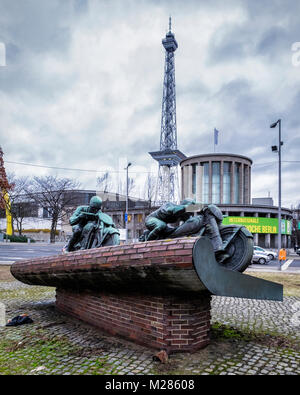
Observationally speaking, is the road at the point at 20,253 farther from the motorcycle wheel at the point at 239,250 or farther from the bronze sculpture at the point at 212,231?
the motorcycle wheel at the point at 239,250

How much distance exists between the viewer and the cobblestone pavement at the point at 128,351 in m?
3.78

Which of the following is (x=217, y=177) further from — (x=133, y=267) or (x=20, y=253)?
(x=133, y=267)

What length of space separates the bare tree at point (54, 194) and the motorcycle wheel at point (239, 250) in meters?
39.6

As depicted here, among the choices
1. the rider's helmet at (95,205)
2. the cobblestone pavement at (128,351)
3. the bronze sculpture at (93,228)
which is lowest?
the cobblestone pavement at (128,351)

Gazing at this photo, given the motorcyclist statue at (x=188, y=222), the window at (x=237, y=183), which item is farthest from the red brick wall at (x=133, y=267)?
the window at (x=237, y=183)

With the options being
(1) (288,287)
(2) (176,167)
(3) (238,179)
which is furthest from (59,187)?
(1) (288,287)

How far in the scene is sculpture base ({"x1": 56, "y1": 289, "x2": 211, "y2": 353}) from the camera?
4203mm

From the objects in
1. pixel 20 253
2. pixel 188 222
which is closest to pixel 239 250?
pixel 188 222

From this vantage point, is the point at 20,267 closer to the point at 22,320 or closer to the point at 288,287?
the point at 22,320


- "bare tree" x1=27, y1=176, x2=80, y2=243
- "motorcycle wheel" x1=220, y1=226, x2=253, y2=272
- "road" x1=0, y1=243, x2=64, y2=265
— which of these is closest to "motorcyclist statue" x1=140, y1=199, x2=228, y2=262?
"motorcycle wheel" x1=220, y1=226, x2=253, y2=272

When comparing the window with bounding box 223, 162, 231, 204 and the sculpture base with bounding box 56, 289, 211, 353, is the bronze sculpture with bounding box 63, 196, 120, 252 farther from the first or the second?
Result: the window with bounding box 223, 162, 231, 204

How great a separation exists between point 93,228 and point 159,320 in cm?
305
